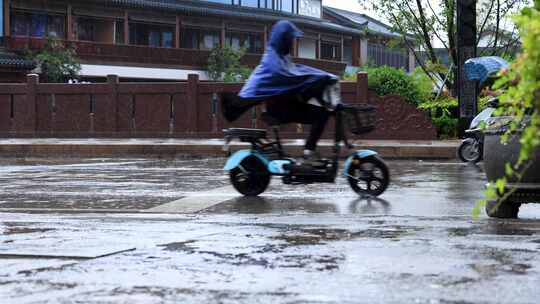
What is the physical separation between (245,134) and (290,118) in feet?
1.80

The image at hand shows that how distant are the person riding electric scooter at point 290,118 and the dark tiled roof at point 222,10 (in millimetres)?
36696

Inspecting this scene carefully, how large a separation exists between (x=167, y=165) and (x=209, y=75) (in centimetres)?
3256

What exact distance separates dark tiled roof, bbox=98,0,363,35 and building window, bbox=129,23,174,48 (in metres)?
2.00

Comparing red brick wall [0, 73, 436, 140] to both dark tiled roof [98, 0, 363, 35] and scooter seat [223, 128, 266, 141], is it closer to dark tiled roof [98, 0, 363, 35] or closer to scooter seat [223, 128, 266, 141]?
scooter seat [223, 128, 266, 141]

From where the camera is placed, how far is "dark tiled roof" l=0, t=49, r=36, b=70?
39.7m

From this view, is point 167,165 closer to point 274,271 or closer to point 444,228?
point 444,228

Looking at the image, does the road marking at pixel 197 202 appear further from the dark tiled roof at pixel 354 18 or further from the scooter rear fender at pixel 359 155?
the dark tiled roof at pixel 354 18

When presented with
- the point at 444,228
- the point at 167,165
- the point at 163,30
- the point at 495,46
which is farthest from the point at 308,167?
the point at 163,30

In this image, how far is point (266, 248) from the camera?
6730 mm

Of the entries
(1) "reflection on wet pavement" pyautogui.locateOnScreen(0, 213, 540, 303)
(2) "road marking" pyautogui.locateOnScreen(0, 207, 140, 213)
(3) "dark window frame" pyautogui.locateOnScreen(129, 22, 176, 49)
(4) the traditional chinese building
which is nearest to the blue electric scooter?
(2) "road marking" pyautogui.locateOnScreen(0, 207, 140, 213)

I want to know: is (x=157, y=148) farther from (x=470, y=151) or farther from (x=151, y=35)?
(x=151, y=35)

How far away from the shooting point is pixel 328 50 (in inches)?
2490

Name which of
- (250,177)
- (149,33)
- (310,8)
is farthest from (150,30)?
(250,177)

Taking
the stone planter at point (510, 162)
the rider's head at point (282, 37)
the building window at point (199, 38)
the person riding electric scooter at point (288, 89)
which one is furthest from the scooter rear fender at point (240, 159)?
the building window at point (199, 38)
